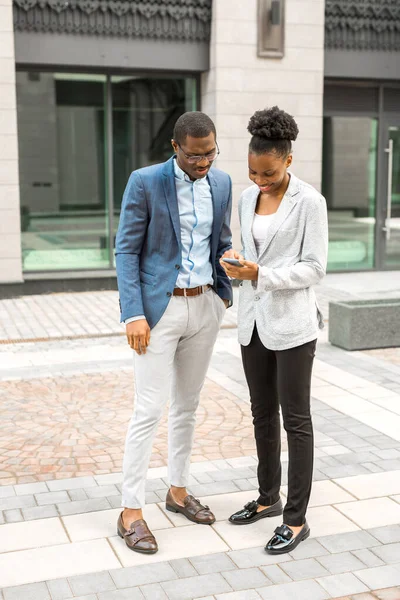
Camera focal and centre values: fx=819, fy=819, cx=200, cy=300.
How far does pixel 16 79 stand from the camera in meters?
12.3

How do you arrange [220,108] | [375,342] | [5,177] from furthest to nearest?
[220,108] < [5,177] < [375,342]

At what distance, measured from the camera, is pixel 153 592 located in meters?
3.56

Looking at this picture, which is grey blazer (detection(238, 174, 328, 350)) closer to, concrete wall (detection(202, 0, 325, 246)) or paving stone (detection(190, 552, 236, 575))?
paving stone (detection(190, 552, 236, 575))

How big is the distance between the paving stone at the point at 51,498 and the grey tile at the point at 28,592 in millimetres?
964

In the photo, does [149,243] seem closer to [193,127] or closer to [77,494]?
[193,127]

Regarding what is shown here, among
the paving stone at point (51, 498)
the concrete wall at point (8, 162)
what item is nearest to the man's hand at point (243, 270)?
the paving stone at point (51, 498)

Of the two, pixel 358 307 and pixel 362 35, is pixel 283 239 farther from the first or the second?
pixel 362 35

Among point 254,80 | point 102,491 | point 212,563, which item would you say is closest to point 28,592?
point 212,563

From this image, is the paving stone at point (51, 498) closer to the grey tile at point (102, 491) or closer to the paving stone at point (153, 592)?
the grey tile at point (102, 491)

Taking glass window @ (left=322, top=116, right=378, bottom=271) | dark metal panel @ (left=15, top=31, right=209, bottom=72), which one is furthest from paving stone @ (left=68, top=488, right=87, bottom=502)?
glass window @ (left=322, top=116, right=378, bottom=271)

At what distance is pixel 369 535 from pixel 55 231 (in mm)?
9552

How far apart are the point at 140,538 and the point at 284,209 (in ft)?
5.64

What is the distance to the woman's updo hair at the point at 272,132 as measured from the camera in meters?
3.71

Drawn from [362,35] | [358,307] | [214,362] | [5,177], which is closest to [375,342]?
[358,307]
